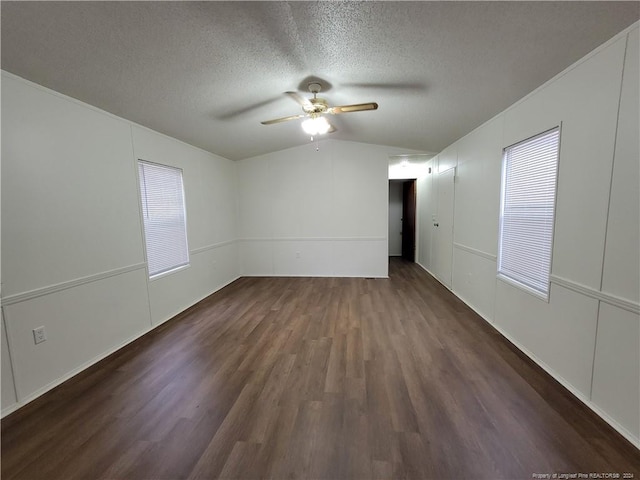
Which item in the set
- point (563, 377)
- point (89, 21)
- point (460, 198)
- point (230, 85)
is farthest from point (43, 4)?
point (460, 198)

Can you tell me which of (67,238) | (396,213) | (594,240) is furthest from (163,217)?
(396,213)

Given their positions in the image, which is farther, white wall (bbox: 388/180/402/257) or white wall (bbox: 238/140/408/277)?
white wall (bbox: 388/180/402/257)

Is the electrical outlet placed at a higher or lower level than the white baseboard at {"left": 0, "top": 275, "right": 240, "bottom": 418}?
higher

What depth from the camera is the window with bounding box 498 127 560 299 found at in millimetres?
2258

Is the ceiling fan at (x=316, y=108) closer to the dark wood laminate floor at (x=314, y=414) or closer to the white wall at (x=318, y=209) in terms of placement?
the dark wood laminate floor at (x=314, y=414)

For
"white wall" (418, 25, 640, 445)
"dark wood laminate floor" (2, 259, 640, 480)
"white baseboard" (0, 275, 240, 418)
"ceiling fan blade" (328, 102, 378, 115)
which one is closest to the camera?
"dark wood laminate floor" (2, 259, 640, 480)

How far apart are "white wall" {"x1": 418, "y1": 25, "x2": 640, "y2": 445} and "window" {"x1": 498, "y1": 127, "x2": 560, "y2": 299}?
0.37ft

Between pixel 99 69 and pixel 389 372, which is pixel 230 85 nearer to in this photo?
pixel 99 69

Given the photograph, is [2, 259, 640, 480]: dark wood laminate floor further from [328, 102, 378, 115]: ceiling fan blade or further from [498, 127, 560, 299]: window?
[328, 102, 378, 115]: ceiling fan blade

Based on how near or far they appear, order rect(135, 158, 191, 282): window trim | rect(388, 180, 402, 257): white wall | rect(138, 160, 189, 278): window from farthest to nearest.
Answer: rect(388, 180, 402, 257): white wall → rect(138, 160, 189, 278): window → rect(135, 158, 191, 282): window trim

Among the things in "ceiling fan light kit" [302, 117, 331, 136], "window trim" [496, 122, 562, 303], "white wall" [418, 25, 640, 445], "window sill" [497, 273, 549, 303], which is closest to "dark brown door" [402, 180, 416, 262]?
"window trim" [496, 122, 562, 303]

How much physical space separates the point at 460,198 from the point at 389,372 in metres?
3.01

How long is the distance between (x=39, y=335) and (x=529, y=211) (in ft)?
14.5

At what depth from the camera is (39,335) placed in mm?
2074
